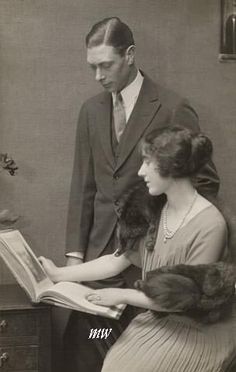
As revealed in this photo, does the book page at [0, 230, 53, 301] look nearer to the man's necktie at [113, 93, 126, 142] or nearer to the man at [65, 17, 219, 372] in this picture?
the man at [65, 17, 219, 372]

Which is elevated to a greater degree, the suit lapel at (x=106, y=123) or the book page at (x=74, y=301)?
the suit lapel at (x=106, y=123)

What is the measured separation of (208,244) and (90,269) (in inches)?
13.3

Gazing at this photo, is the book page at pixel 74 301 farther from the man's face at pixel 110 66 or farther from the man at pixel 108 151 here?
the man's face at pixel 110 66

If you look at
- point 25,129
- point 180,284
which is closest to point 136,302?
point 180,284

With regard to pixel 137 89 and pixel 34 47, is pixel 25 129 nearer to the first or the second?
pixel 34 47

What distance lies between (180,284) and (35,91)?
0.64 metres

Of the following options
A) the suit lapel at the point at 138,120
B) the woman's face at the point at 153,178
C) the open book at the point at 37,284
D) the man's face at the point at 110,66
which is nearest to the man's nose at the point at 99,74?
the man's face at the point at 110,66

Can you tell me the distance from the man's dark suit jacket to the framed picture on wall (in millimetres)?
184

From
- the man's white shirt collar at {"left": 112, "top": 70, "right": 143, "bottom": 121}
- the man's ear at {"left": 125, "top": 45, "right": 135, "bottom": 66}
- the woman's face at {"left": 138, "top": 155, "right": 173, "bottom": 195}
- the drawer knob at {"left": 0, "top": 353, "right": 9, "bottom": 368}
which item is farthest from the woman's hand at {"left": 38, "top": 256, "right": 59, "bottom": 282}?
the man's ear at {"left": 125, "top": 45, "right": 135, "bottom": 66}

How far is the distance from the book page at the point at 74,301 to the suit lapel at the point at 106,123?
357 millimetres

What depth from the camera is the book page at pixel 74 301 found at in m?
1.48

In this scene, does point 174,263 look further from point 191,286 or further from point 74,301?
point 74,301

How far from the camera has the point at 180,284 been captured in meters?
1.42

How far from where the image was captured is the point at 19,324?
155 centimetres
